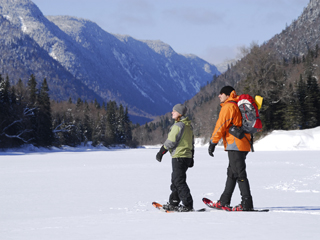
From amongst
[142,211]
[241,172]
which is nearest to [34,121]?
[142,211]

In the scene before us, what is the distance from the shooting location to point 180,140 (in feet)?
23.5

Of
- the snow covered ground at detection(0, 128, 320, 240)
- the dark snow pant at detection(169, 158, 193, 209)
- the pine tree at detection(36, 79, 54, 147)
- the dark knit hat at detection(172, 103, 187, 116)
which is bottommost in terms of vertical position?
the snow covered ground at detection(0, 128, 320, 240)

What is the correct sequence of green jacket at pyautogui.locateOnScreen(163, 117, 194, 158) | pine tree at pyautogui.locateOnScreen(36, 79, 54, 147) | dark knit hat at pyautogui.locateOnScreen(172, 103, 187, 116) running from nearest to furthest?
green jacket at pyautogui.locateOnScreen(163, 117, 194, 158) < dark knit hat at pyautogui.locateOnScreen(172, 103, 187, 116) < pine tree at pyautogui.locateOnScreen(36, 79, 54, 147)

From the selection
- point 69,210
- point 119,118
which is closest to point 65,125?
point 119,118

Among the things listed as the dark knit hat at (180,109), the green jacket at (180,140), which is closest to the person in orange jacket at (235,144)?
the green jacket at (180,140)

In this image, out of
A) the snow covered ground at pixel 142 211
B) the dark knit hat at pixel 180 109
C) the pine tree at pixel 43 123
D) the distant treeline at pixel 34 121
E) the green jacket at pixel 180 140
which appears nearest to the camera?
the snow covered ground at pixel 142 211

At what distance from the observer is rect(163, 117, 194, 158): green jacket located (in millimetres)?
7074

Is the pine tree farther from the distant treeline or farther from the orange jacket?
the orange jacket

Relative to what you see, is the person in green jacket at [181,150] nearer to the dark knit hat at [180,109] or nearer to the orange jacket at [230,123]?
the dark knit hat at [180,109]

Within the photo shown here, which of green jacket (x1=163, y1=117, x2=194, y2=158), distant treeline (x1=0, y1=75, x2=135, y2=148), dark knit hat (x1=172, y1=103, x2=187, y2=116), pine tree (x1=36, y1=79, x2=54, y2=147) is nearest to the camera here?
green jacket (x1=163, y1=117, x2=194, y2=158)

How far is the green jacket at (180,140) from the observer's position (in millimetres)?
7074

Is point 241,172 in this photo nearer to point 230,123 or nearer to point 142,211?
point 230,123

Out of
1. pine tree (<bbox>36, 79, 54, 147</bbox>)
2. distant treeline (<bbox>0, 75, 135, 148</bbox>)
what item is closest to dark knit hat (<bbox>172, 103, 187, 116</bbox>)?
distant treeline (<bbox>0, 75, 135, 148</bbox>)

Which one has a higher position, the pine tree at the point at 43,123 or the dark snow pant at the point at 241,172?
the pine tree at the point at 43,123
